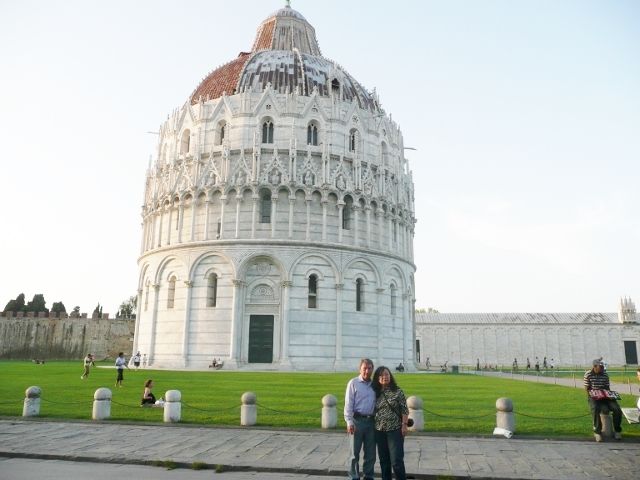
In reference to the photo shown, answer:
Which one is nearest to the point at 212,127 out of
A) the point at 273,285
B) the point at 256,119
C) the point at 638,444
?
the point at 256,119

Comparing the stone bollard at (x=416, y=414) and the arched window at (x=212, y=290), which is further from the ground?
the arched window at (x=212, y=290)

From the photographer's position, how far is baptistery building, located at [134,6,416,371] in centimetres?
3959

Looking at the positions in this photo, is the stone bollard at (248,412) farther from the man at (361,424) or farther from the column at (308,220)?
the column at (308,220)

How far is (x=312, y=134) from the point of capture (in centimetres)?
4428

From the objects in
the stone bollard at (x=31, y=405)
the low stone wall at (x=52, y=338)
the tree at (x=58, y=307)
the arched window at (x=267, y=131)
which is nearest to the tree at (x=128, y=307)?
the tree at (x=58, y=307)

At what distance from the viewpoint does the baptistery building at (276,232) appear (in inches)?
1559

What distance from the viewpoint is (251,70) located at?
47938mm

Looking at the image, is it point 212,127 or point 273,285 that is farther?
point 212,127

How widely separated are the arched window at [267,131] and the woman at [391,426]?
37081 mm

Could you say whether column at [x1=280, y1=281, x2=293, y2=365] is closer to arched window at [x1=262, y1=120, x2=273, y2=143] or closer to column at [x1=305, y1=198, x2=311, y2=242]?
column at [x1=305, y1=198, x2=311, y2=242]

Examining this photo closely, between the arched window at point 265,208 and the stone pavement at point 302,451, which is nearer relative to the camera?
the stone pavement at point 302,451

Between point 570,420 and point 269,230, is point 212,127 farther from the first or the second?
point 570,420

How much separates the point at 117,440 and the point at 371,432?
7.05 m

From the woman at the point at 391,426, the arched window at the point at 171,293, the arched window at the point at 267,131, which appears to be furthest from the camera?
the arched window at the point at 267,131
